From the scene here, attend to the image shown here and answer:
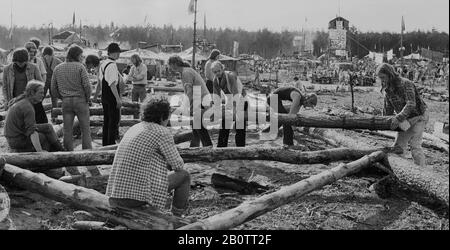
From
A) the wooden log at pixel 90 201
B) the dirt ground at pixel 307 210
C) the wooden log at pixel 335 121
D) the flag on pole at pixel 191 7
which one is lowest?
the dirt ground at pixel 307 210

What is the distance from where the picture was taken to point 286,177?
6.80 m

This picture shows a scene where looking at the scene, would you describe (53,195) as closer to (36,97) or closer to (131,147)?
(131,147)

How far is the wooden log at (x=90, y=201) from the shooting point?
403 centimetres

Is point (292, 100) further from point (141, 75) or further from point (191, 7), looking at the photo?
point (191, 7)

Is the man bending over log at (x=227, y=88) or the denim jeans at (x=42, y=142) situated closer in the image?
the denim jeans at (x=42, y=142)

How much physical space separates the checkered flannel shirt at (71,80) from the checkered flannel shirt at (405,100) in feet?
14.9

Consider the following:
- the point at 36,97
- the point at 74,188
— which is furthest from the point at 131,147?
the point at 36,97

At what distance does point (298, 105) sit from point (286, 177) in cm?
219

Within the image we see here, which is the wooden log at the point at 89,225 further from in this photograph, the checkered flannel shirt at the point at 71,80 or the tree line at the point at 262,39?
the tree line at the point at 262,39

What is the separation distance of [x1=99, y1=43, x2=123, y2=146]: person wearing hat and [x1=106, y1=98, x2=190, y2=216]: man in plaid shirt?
136 inches

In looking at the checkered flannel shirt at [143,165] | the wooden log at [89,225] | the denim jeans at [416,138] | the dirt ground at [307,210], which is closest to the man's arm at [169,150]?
the checkered flannel shirt at [143,165]

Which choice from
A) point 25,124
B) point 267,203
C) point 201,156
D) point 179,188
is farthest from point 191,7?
point 267,203

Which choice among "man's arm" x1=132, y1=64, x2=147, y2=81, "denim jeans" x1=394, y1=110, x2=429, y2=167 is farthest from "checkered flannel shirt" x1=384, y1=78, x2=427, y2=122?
"man's arm" x1=132, y1=64, x2=147, y2=81

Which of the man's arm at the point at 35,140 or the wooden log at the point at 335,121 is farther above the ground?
the wooden log at the point at 335,121
